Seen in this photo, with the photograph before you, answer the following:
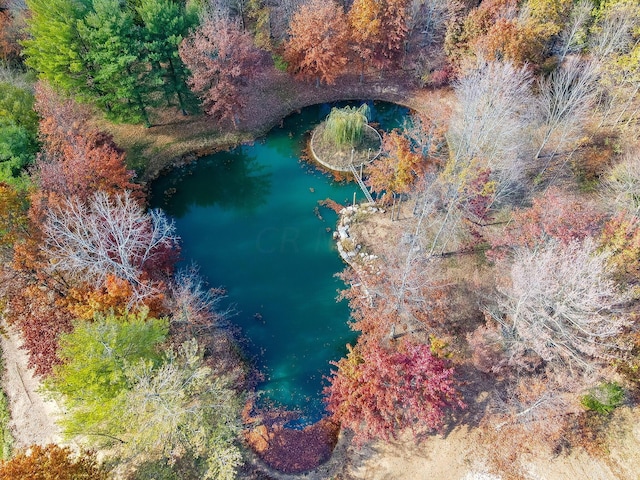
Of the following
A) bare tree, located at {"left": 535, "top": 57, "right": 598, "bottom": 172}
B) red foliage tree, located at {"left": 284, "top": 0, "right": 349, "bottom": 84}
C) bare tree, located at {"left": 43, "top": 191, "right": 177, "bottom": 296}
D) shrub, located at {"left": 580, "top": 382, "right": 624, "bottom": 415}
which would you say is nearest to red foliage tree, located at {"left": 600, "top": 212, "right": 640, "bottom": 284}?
shrub, located at {"left": 580, "top": 382, "right": 624, "bottom": 415}

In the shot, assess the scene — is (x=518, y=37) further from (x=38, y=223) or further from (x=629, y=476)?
(x=38, y=223)

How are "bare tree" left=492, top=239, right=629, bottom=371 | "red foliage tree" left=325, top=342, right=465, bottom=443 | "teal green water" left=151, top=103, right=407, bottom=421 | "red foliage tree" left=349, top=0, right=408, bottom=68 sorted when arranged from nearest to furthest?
"bare tree" left=492, top=239, right=629, bottom=371
"red foliage tree" left=325, top=342, right=465, bottom=443
"teal green water" left=151, top=103, right=407, bottom=421
"red foliage tree" left=349, top=0, right=408, bottom=68

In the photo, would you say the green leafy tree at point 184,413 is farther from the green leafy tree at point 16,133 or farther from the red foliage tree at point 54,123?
the red foliage tree at point 54,123

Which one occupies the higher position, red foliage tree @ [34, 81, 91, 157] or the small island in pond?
red foliage tree @ [34, 81, 91, 157]

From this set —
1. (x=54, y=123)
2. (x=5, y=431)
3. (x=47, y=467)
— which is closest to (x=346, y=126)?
(x=54, y=123)

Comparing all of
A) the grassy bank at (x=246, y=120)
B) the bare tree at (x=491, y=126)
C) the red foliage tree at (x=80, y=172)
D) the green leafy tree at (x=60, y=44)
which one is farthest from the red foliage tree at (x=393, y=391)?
the green leafy tree at (x=60, y=44)

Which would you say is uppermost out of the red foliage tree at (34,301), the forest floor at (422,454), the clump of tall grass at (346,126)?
the clump of tall grass at (346,126)

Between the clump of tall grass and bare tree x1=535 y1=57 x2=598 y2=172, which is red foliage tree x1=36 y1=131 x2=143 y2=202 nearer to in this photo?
the clump of tall grass

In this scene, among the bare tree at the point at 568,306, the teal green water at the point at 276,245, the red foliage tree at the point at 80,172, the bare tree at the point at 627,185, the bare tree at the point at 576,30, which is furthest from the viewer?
the bare tree at the point at 576,30
